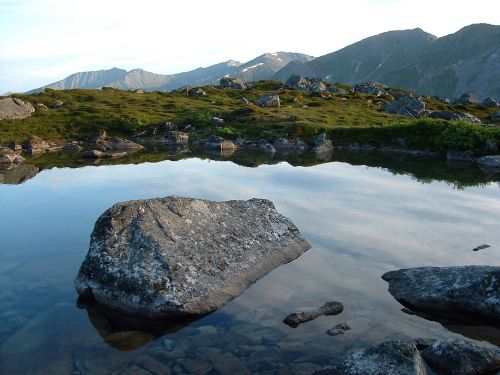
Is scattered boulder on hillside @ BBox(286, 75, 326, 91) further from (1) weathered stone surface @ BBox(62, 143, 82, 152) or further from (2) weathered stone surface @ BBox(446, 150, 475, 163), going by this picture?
(2) weathered stone surface @ BBox(446, 150, 475, 163)

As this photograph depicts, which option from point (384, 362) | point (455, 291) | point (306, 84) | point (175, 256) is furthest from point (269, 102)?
point (384, 362)

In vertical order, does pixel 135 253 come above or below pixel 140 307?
above

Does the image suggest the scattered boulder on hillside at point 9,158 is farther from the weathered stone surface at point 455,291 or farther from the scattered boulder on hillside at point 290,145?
the weathered stone surface at point 455,291

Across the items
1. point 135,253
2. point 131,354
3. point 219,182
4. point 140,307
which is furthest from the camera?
point 219,182

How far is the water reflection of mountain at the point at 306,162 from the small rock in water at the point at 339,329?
27549 millimetres

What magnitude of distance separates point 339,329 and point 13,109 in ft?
270

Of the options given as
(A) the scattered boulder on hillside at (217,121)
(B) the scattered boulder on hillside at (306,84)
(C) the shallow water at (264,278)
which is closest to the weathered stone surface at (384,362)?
(C) the shallow water at (264,278)

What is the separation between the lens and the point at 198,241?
17578mm

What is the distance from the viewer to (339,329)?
14039mm

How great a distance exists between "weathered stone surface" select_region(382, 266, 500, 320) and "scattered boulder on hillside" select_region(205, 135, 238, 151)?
50.6 metres

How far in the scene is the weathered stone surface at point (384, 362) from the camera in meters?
11.0

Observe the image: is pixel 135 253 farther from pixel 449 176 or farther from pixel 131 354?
pixel 449 176

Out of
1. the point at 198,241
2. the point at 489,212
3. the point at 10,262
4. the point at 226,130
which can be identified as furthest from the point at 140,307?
the point at 226,130

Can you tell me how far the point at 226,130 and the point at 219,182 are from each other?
117 ft
